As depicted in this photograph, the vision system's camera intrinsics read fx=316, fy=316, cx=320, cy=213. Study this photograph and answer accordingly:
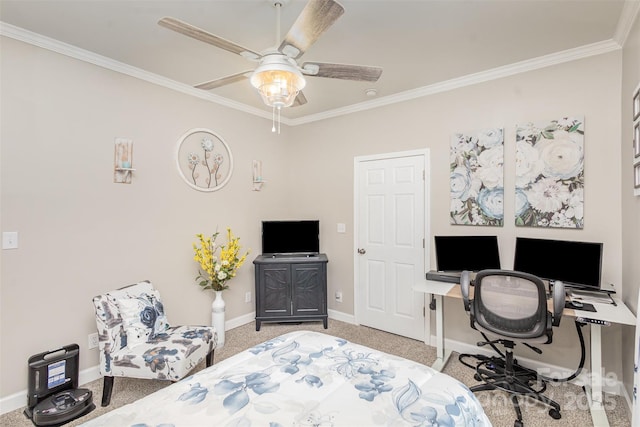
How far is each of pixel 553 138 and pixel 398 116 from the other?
1465 mm

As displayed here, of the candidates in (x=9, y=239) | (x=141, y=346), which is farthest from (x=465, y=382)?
(x=9, y=239)

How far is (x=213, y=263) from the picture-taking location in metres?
3.27

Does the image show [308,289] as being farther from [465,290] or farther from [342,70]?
[342,70]

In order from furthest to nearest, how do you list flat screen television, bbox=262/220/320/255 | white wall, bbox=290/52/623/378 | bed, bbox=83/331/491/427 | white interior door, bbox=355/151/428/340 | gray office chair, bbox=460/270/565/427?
flat screen television, bbox=262/220/320/255 < white interior door, bbox=355/151/428/340 < white wall, bbox=290/52/623/378 < gray office chair, bbox=460/270/565/427 < bed, bbox=83/331/491/427

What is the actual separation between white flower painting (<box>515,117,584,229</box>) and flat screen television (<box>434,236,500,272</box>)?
0.35 meters

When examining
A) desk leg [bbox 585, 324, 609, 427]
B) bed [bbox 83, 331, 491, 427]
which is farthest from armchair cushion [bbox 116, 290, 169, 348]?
desk leg [bbox 585, 324, 609, 427]

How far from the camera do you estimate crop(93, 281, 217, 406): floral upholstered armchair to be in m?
2.17

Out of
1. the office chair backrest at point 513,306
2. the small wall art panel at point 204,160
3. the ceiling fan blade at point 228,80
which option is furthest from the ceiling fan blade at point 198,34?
the office chair backrest at point 513,306

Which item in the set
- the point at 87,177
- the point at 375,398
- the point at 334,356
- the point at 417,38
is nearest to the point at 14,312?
the point at 87,177

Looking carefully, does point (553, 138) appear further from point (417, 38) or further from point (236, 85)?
point (236, 85)

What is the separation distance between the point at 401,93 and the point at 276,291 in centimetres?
264

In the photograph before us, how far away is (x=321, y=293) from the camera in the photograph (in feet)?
12.3

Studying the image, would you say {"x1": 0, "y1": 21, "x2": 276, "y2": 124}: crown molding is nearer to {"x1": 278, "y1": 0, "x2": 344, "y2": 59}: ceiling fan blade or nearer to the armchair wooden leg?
{"x1": 278, "y1": 0, "x2": 344, "y2": 59}: ceiling fan blade

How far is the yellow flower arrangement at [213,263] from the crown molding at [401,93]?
5.04 ft
